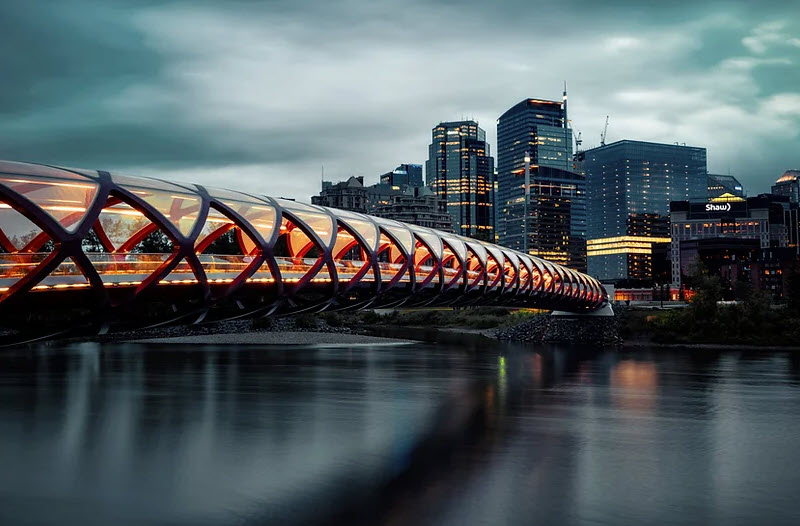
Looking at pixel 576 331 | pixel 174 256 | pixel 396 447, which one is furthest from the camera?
pixel 576 331

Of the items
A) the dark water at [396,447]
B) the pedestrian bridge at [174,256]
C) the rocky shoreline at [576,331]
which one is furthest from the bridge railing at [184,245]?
the rocky shoreline at [576,331]

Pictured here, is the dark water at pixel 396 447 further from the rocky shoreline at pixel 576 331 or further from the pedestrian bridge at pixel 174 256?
the rocky shoreline at pixel 576 331

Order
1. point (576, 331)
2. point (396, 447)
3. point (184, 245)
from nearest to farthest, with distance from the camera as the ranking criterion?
1. point (184, 245)
2. point (396, 447)
3. point (576, 331)

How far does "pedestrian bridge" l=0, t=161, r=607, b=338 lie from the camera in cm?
1938

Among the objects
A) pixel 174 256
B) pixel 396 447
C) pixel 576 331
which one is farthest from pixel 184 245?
pixel 576 331

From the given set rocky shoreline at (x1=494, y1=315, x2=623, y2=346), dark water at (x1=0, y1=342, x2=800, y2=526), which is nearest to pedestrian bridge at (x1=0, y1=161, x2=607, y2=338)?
dark water at (x1=0, y1=342, x2=800, y2=526)

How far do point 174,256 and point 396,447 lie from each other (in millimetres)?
15771

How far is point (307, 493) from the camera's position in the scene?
2631 cm

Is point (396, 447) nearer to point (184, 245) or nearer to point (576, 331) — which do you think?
point (184, 245)

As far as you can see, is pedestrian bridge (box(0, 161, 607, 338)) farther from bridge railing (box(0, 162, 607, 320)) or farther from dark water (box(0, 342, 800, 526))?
dark water (box(0, 342, 800, 526))

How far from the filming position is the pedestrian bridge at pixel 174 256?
19.4m

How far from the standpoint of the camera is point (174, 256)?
853 inches

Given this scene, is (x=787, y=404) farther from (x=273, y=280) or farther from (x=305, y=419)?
(x=273, y=280)

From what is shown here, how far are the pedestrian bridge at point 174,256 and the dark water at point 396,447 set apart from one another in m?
6.50
